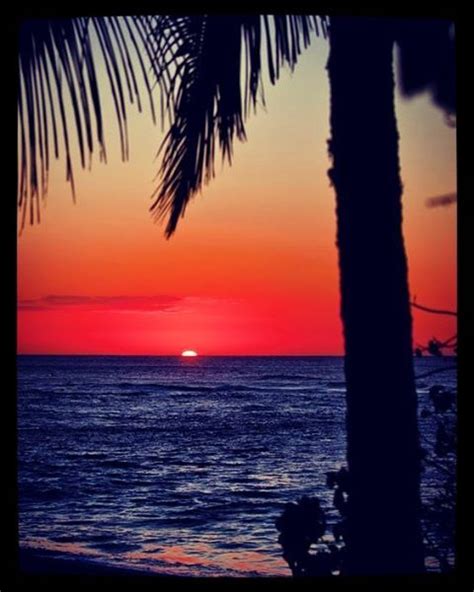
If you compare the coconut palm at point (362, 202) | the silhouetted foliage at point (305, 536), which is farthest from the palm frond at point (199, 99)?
the silhouetted foliage at point (305, 536)

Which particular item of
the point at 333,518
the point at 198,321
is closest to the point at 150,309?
the point at 198,321

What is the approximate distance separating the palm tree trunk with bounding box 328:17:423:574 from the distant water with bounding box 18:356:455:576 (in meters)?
0.72

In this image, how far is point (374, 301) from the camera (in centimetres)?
262

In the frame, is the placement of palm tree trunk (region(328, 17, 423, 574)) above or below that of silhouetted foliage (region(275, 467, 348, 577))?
above

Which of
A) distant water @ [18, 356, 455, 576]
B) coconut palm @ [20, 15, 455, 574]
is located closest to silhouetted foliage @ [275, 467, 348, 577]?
coconut palm @ [20, 15, 455, 574]

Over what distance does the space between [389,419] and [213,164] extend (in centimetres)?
102

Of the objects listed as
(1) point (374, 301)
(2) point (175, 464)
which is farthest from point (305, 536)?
(2) point (175, 464)

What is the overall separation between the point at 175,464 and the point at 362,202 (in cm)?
1739

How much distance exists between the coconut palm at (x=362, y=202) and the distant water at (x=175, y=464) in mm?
749

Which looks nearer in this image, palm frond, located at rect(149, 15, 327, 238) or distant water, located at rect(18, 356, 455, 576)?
palm frond, located at rect(149, 15, 327, 238)

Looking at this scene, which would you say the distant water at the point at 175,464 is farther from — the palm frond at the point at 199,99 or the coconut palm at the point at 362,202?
the palm frond at the point at 199,99

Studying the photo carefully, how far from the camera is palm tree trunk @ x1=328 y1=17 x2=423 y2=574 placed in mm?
2635

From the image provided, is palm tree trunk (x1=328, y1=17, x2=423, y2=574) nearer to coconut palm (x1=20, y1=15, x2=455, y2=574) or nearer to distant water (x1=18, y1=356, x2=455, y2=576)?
coconut palm (x1=20, y1=15, x2=455, y2=574)

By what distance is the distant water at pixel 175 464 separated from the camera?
34.9ft
